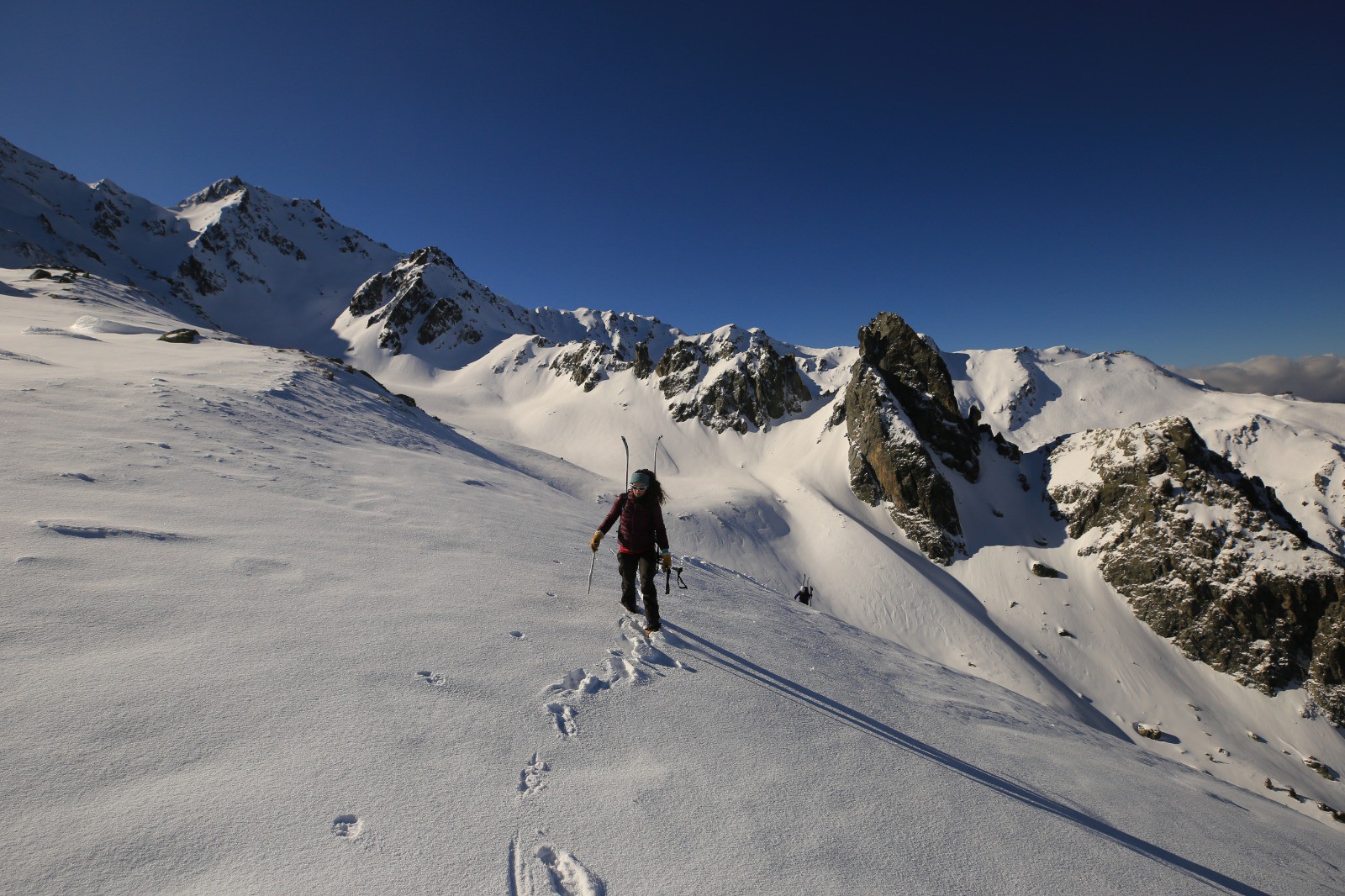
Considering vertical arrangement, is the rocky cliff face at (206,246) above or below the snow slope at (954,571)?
above

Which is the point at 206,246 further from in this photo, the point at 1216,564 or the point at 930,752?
the point at 1216,564

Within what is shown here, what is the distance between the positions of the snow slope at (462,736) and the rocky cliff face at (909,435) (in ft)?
144

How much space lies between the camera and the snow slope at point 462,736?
2.72m

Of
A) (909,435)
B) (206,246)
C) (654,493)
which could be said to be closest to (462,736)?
(654,493)

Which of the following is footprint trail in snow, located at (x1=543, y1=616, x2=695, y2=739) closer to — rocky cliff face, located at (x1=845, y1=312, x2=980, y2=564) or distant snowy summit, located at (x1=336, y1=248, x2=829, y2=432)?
rocky cliff face, located at (x1=845, y1=312, x2=980, y2=564)

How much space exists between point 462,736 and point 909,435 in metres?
54.1

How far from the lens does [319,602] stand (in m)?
5.24

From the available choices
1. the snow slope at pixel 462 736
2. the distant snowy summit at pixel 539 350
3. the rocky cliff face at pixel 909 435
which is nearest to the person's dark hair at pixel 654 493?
the snow slope at pixel 462 736

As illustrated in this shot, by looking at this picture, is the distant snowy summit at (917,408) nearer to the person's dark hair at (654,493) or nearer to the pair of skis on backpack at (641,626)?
the person's dark hair at (654,493)

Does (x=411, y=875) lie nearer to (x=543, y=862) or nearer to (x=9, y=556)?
(x=543, y=862)

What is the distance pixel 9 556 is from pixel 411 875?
5.71 meters

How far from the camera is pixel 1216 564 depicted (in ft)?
133

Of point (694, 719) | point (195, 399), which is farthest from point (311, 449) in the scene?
point (694, 719)

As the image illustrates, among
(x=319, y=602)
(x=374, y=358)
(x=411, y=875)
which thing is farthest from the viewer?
(x=374, y=358)
